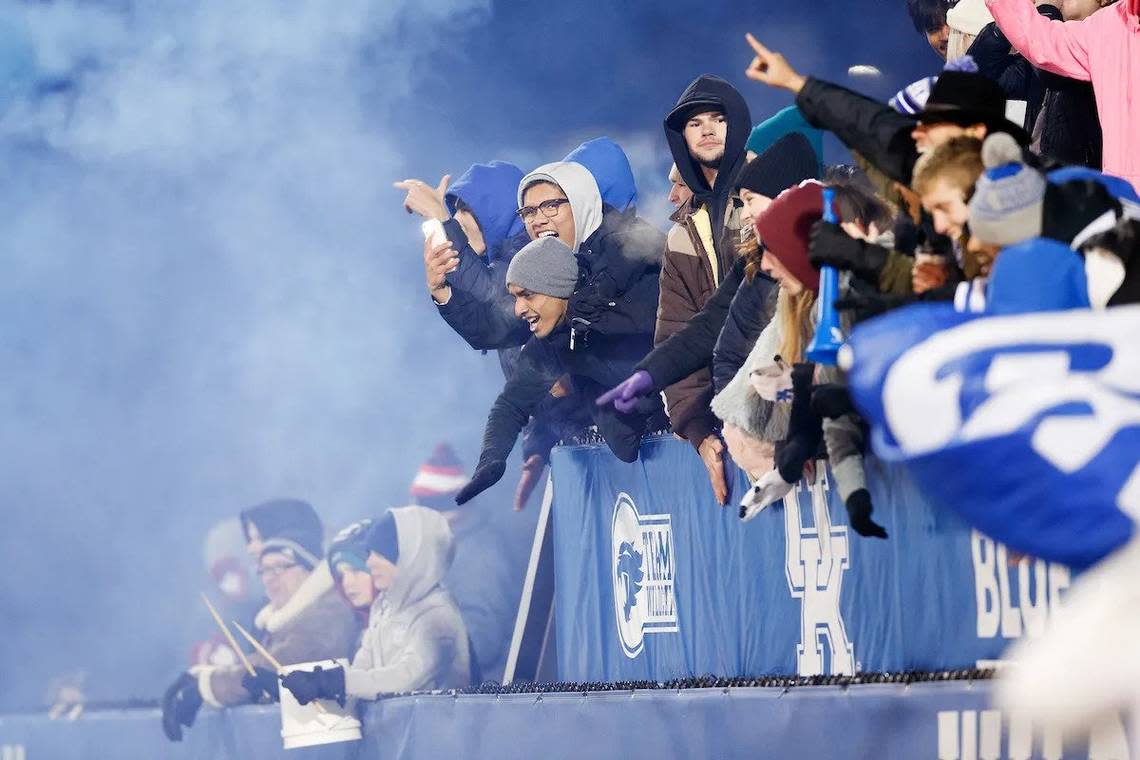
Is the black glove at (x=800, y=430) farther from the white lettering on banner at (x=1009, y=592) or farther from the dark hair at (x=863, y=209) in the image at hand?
the white lettering on banner at (x=1009, y=592)

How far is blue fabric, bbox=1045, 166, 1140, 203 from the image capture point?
3.91m

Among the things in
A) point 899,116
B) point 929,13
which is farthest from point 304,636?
point 899,116

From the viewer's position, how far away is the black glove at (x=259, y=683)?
11.2 meters

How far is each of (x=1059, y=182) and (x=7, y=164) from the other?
1241cm

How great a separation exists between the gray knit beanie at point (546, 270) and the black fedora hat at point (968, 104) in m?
3.13

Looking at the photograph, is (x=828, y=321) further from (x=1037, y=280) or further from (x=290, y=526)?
(x=290, y=526)

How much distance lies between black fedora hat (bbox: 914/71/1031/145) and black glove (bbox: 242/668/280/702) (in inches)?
294

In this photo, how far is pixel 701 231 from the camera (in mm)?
6922

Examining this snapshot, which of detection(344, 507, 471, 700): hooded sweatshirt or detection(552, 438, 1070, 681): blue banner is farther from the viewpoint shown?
detection(344, 507, 471, 700): hooded sweatshirt

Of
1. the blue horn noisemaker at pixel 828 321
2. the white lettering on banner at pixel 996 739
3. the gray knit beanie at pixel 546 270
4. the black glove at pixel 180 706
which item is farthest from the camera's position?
the black glove at pixel 180 706

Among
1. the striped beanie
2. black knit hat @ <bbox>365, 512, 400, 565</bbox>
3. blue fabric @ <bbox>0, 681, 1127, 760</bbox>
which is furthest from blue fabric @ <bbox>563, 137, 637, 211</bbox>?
the striped beanie

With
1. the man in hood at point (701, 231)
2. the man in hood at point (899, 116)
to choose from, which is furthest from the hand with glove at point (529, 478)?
the man in hood at point (899, 116)

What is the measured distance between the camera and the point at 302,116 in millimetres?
13984

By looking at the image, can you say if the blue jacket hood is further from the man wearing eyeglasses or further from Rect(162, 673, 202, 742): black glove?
Rect(162, 673, 202, 742): black glove
